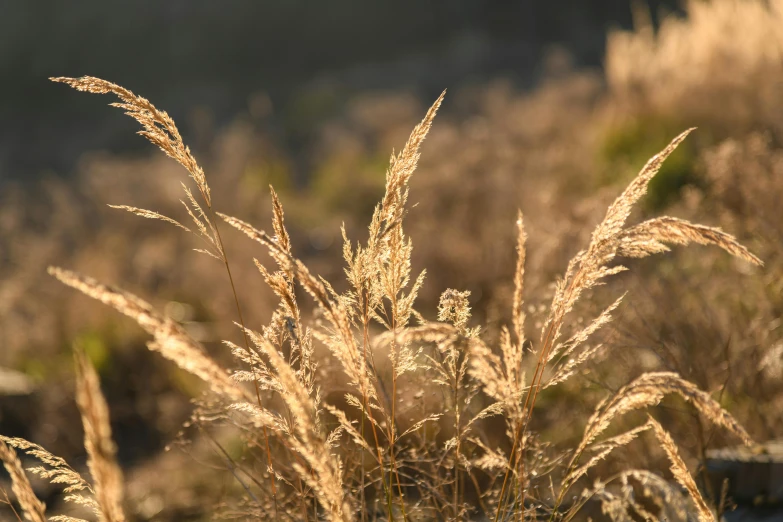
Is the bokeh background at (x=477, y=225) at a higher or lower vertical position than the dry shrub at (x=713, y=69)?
lower

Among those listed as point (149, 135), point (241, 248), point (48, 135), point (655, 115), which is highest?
point (149, 135)

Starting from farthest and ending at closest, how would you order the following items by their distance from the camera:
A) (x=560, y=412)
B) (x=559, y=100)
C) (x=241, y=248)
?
1. (x=559, y=100)
2. (x=241, y=248)
3. (x=560, y=412)

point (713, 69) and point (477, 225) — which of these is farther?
point (713, 69)

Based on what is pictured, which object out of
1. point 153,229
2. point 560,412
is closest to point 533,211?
point 560,412

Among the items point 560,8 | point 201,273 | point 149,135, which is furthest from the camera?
point 560,8

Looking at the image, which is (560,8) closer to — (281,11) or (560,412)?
(281,11)

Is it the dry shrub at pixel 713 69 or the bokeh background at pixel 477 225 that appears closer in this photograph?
the bokeh background at pixel 477 225

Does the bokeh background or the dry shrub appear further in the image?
the dry shrub

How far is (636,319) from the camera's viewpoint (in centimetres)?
332

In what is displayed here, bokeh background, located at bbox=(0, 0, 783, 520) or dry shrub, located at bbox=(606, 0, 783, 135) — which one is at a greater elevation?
dry shrub, located at bbox=(606, 0, 783, 135)

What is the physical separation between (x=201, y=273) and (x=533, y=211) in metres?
3.50

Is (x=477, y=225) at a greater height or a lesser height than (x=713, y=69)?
lesser

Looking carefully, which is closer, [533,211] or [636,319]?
[636,319]

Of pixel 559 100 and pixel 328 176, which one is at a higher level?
pixel 559 100
